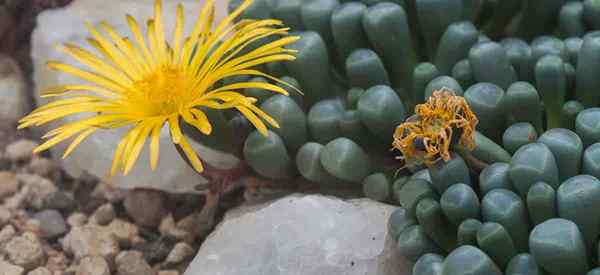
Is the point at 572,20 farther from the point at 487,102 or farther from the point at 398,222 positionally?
the point at 398,222

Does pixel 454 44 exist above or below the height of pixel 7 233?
above

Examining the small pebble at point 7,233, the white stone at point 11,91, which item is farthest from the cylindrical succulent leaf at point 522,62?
the white stone at point 11,91

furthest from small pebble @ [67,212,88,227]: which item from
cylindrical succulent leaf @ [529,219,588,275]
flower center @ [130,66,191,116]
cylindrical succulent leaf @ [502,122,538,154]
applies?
cylindrical succulent leaf @ [529,219,588,275]

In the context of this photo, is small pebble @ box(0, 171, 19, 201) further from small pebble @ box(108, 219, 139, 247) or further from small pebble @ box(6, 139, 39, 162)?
small pebble @ box(108, 219, 139, 247)

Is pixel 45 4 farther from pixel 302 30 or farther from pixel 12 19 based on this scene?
pixel 302 30

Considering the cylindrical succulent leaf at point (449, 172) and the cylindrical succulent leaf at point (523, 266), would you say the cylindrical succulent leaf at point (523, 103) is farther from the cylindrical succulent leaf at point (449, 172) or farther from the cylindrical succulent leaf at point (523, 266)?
the cylindrical succulent leaf at point (523, 266)

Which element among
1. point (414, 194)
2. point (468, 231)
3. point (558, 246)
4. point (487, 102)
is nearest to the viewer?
point (558, 246)

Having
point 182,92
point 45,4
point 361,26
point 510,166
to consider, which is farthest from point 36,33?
point 510,166

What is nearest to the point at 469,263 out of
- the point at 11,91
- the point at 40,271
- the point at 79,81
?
the point at 40,271

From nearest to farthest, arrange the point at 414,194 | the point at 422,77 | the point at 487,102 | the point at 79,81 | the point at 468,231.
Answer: the point at 468,231, the point at 414,194, the point at 487,102, the point at 422,77, the point at 79,81
